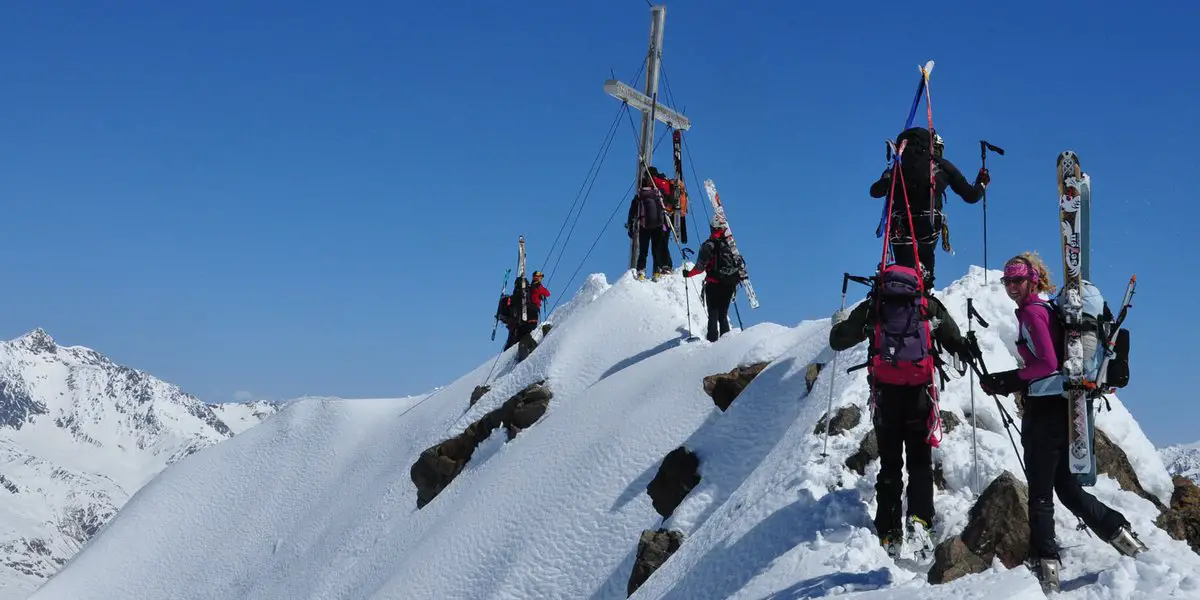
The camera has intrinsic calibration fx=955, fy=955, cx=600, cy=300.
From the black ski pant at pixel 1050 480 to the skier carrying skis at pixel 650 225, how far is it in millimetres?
15567

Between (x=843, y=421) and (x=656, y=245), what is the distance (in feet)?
43.9

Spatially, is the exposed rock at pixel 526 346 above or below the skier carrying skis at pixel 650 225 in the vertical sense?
below

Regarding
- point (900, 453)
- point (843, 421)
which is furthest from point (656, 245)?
point (900, 453)

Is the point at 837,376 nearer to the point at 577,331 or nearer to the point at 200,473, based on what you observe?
the point at 577,331

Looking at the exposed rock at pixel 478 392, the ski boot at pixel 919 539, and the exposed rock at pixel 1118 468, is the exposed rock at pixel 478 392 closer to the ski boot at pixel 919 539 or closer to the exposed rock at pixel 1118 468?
the exposed rock at pixel 1118 468

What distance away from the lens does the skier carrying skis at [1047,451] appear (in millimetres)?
6957

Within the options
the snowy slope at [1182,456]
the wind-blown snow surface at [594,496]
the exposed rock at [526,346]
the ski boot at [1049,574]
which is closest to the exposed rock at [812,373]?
the wind-blown snow surface at [594,496]

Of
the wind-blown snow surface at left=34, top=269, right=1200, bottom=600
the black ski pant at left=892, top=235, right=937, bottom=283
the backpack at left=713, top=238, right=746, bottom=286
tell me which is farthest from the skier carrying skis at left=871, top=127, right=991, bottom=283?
the backpack at left=713, top=238, right=746, bottom=286

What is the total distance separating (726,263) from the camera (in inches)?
732

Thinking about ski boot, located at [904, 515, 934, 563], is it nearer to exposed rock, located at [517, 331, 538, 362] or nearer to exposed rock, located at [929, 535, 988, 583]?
exposed rock, located at [929, 535, 988, 583]

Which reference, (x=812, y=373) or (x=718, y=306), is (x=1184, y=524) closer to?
(x=812, y=373)

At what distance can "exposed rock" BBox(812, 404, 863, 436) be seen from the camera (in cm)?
1035

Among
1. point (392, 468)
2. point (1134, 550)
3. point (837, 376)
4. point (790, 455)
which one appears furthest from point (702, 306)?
point (1134, 550)

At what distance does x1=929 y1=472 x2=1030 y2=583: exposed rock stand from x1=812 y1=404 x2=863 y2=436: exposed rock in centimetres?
229
